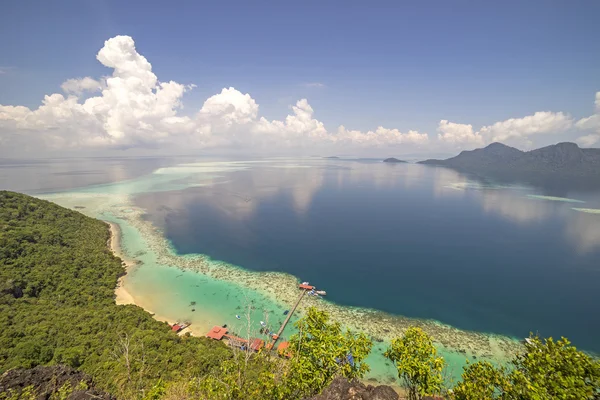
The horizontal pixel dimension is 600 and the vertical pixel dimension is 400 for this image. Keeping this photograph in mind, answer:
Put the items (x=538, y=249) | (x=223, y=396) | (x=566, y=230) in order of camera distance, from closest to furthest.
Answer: (x=223, y=396)
(x=538, y=249)
(x=566, y=230)

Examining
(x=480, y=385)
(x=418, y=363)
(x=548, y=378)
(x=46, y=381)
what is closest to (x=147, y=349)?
(x=46, y=381)

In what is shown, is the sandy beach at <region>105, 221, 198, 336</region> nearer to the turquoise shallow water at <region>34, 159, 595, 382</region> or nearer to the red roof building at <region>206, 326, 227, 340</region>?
the turquoise shallow water at <region>34, 159, 595, 382</region>

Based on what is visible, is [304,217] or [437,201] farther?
[437,201]

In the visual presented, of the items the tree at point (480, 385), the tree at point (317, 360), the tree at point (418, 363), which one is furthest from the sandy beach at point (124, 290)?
the tree at point (480, 385)

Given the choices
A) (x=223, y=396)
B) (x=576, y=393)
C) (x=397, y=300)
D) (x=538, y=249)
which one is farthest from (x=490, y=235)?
(x=223, y=396)

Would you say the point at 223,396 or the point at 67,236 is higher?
the point at 223,396

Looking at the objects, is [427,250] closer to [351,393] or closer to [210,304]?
[210,304]

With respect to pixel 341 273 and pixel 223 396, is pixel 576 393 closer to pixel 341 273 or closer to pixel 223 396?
pixel 223 396

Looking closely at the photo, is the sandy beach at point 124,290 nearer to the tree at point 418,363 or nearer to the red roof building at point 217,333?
the red roof building at point 217,333
